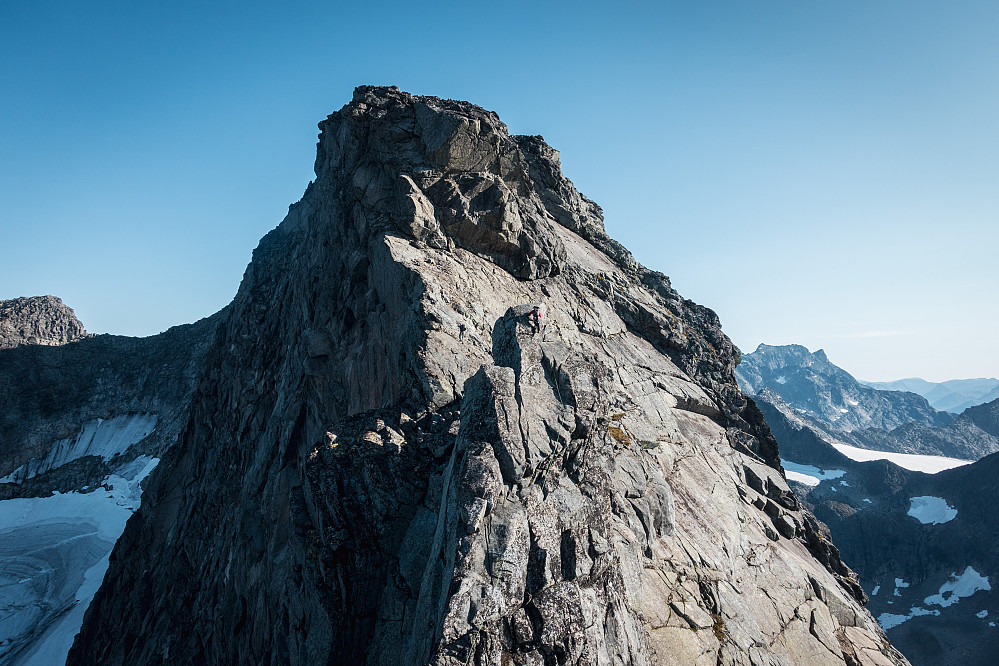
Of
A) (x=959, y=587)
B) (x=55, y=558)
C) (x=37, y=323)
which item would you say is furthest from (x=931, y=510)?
(x=37, y=323)

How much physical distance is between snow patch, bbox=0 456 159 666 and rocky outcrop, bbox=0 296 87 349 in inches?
1410

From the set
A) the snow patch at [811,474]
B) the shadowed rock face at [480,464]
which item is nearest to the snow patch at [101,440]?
the shadowed rock face at [480,464]

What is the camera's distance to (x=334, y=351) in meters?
29.2

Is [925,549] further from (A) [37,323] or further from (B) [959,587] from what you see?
(A) [37,323]

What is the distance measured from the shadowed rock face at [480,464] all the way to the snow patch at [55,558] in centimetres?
3461

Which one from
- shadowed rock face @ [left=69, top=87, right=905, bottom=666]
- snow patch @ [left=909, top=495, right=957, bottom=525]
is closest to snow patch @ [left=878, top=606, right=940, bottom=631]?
snow patch @ [left=909, top=495, right=957, bottom=525]

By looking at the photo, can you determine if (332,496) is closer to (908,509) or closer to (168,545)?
(168,545)

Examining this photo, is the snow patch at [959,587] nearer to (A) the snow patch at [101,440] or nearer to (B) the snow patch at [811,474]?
(B) the snow patch at [811,474]

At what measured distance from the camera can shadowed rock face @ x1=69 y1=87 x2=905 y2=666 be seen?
11.8 m

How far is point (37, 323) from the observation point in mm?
107750

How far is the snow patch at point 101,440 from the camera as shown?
95562mm

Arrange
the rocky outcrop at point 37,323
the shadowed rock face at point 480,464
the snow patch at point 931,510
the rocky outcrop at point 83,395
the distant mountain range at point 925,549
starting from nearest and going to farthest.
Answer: the shadowed rock face at point 480,464, the rocky outcrop at point 83,395, the distant mountain range at point 925,549, the rocky outcrop at point 37,323, the snow patch at point 931,510

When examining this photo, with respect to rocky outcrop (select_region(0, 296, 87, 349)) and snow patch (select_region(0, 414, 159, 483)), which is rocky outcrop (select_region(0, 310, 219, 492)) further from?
rocky outcrop (select_region(0, 296, 87, 349))

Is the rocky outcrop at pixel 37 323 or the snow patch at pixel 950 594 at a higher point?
the rocky outcrop at pixel 37 323
